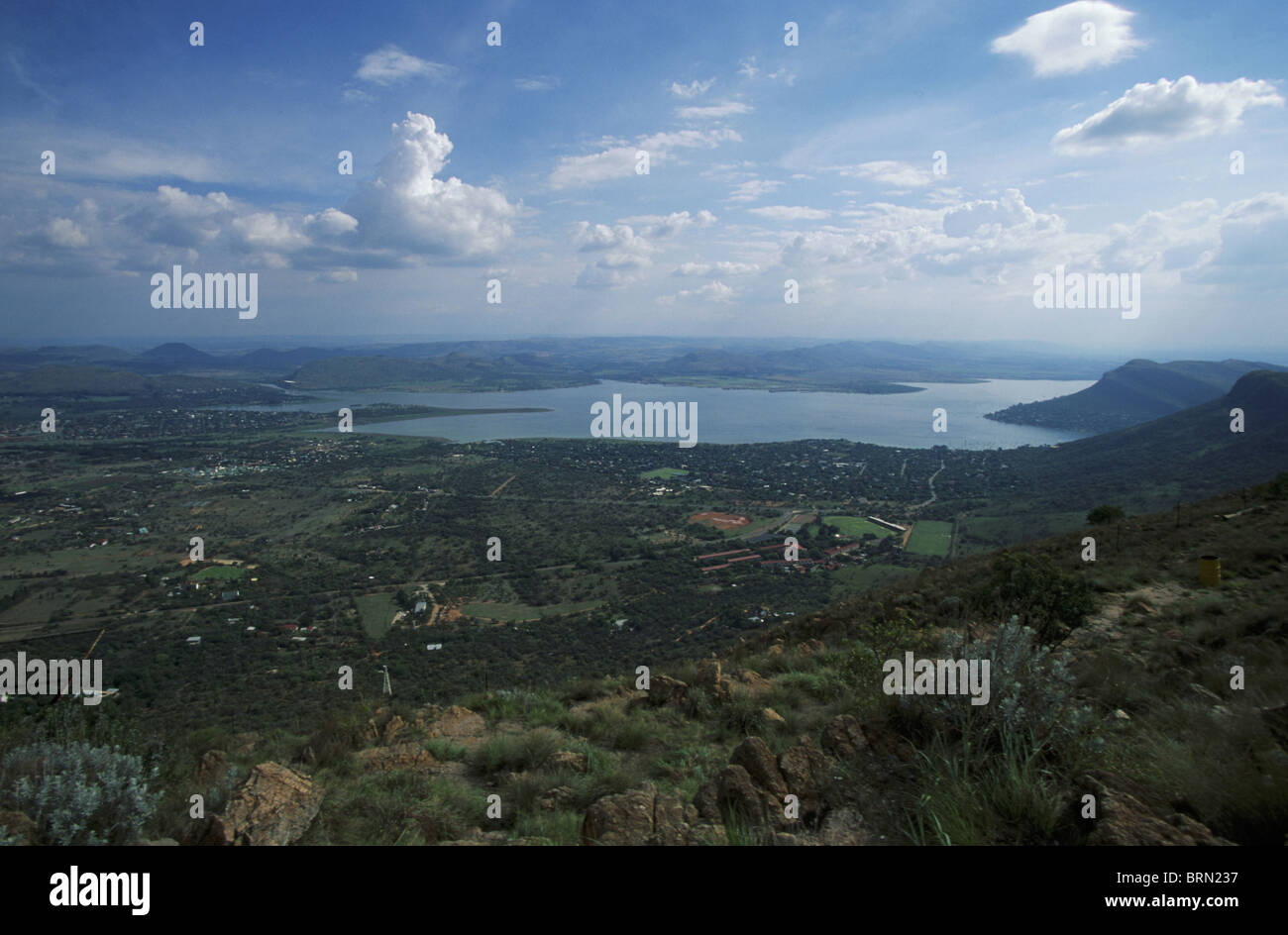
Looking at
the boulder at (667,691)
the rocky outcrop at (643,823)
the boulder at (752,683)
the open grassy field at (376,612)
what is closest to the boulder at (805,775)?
the rocky outcrop at (643,823)

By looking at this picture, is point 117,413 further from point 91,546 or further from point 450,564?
point 450,564

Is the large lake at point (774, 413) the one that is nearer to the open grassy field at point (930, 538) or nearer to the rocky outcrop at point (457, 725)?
the open grassy field at point (930, 538)

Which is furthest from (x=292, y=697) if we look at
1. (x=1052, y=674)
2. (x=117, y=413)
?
(x=117, y=413)

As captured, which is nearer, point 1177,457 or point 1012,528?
point 1012,528

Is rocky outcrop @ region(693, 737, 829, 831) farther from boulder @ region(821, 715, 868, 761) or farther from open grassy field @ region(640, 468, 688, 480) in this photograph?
open grassy field @ region(640, 468, 688, 480)

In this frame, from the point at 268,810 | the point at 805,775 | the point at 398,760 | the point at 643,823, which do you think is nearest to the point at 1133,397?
the point at 805,775

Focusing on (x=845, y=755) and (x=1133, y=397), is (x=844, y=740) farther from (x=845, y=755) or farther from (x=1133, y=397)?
(x=1133, y=397)

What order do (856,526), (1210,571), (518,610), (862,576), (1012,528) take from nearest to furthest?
1. (1210,571)
2. (518,610)
3. (862,576)
4. (1012,528)
5. (856,526)
